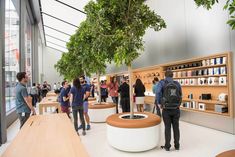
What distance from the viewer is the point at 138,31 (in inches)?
180

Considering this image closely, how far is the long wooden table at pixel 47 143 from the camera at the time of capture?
176 centimetres

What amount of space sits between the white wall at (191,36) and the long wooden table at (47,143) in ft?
14.1

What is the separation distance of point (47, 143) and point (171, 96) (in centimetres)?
251

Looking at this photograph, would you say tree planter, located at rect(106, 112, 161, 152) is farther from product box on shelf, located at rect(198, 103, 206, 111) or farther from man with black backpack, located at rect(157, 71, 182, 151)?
product box on shelf, located at rect(198, 103, 206, 111)

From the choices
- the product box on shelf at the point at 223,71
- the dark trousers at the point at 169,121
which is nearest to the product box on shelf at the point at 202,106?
the product box on shelf at the point at 223,71

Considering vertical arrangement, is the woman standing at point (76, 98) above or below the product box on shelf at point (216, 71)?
below

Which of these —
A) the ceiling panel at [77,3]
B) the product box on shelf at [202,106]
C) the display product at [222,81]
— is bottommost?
the product box on shelf at [202,106]

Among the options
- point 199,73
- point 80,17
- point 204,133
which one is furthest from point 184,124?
point 80,17

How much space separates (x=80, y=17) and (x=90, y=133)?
8.56 metres

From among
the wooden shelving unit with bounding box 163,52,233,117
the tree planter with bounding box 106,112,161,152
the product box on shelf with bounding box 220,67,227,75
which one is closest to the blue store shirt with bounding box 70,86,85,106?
the tree planter with bounding box 106,112,161,152

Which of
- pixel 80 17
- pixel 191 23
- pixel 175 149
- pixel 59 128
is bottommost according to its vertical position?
pixel 175 149

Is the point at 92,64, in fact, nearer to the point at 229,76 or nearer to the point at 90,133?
the point at 90,133

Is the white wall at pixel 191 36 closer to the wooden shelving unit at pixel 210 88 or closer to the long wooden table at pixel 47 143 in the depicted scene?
the wooden shelving unit at pixel 210 88

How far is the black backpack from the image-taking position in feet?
12.7
